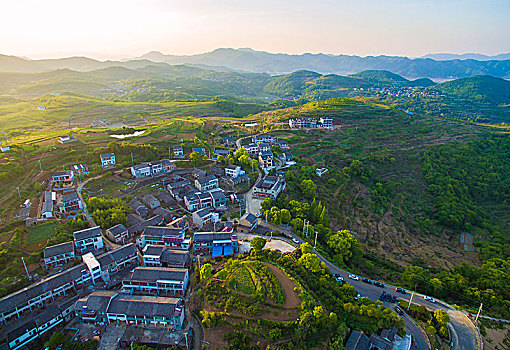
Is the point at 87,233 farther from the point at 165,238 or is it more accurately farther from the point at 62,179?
the point at 62,179

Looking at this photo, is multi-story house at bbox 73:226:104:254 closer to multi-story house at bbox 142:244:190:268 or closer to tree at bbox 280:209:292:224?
multi-story house at bbox 142:244:190:268

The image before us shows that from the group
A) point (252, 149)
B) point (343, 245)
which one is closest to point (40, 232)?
point (343, 245)

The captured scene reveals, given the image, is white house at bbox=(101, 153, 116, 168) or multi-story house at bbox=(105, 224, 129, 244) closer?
multi-story house at bbox=(105, 224, 129, 244)

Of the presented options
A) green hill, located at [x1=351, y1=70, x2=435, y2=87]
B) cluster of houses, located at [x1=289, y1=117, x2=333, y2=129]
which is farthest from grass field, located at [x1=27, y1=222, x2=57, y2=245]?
green hill, located at [x1=351, y1=70, x2=435, y2=87]

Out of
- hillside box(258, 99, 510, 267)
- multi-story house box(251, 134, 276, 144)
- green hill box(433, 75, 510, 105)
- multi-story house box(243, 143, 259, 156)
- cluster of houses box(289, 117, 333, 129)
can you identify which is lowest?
hillside box(258, 99, 510, 267)

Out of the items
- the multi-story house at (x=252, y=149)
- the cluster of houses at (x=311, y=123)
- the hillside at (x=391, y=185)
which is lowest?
the hillside at (x=391, y=185)

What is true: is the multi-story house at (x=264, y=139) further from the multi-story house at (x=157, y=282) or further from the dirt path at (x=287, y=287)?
the multi-story house at (x=157, y=282)

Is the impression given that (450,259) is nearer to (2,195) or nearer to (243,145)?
(243,145)

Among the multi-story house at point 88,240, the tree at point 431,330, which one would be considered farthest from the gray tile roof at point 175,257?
the tree at point 431,330
